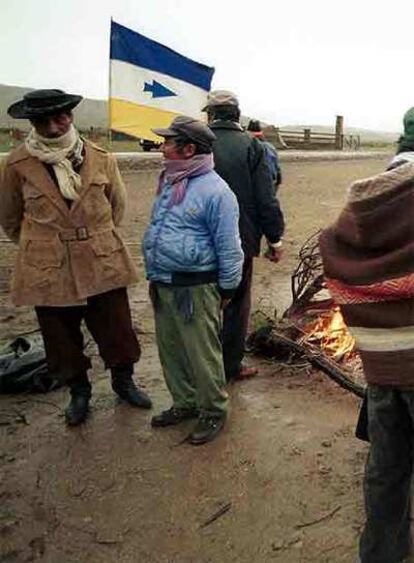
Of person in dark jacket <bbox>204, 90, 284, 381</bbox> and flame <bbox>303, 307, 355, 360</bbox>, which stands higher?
person in dark jacket <bbox>204, 90, 284, 381</bbox>

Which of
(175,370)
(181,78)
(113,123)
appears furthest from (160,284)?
(181,78)

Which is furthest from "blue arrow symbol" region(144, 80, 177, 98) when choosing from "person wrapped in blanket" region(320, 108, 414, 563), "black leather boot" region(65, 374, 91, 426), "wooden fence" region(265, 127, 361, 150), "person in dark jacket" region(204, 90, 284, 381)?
"wooden fence" region(265, 127, 361, 150)

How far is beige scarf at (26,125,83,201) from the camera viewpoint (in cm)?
344

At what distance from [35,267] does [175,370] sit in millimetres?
1022

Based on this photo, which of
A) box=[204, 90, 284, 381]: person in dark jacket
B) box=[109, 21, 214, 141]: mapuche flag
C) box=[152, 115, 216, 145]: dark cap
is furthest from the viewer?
box=[109, 21, 214, 141]: mapuche flag

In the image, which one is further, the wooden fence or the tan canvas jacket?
the wooden fence

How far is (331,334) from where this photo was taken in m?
4.49

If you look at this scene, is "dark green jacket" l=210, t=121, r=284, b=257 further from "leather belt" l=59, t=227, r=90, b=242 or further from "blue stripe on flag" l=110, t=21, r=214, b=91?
"blue stripe on flag" l=110, t=21, r=214, b=91

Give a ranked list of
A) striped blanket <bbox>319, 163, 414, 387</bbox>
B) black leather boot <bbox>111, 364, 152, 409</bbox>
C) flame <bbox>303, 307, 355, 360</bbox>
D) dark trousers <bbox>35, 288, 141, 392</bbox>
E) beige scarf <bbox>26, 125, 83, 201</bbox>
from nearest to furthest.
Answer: striped blanket <bbox>319, 163, 414, 387</bbox>, beige scarf <bbox>26, 125, 83, 201</bbox>, dark trousers <bbox>35, 288, 141, 392</bbox>, black leather boot <bbox>111, 364, 152, 409</bbox>, flame <bbox>303, 307, 355, 360</bbox>

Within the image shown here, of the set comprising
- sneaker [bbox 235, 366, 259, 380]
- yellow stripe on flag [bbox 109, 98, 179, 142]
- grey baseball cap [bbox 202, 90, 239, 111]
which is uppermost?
yellow stripe on flag [bbox 109, 98, 179, 142]

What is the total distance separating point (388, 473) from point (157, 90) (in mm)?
6494

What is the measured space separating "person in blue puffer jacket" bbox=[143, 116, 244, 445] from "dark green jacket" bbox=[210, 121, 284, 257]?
0.46 metres

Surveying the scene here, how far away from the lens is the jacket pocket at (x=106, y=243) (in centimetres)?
360

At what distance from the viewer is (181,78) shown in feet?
25.5
